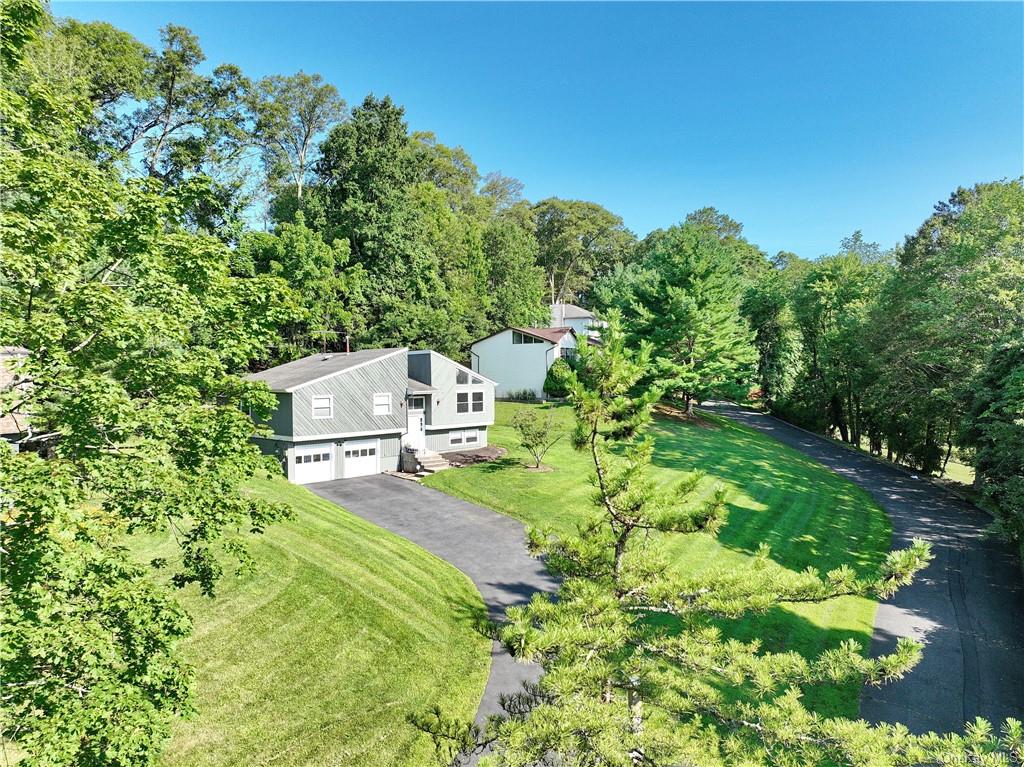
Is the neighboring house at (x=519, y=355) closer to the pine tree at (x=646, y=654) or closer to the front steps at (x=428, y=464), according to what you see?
the front steps at (x=428, y=464)

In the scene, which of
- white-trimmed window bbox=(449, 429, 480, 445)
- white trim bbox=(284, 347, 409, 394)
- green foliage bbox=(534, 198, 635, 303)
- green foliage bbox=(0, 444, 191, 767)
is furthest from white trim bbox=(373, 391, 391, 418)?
green foliage bbox=(534, 198, 635, 303)

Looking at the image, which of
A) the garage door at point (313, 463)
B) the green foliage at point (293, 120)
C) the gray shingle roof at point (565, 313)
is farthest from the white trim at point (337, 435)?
the gray shingle roof at point (565, 313)

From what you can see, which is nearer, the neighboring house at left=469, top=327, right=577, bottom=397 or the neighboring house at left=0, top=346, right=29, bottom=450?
the neighboring house at left=0, top=346, right=29, bottom=450

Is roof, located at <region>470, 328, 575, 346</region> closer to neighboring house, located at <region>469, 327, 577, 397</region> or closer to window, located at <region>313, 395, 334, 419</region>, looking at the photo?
neighboring house, located at <region>469, 327, 577, 397</region>


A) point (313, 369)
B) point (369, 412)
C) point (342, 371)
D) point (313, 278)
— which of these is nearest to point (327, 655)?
point (369, 412)

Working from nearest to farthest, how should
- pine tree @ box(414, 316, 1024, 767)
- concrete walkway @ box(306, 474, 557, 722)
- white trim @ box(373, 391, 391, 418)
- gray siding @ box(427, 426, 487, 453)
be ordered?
pine tree @ box(414, 316, 1024, 767)
concrete walkway @ box(306, 474, 557, 722)
white trim @ box(373, 391, 391, 418)
gray siding @ box(427, 426, 487, 453)

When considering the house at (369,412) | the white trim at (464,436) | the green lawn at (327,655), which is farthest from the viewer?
the white trim at (464,436)

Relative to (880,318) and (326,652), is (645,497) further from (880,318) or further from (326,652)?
(880,318)
